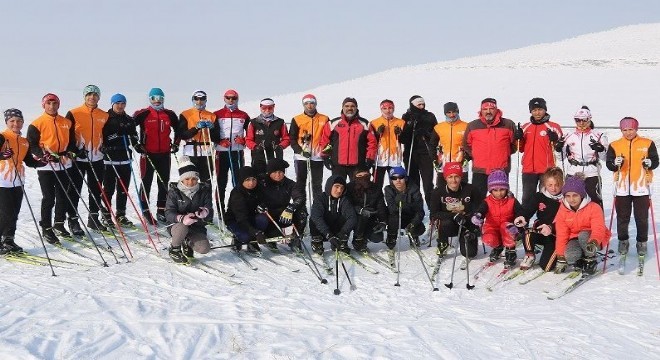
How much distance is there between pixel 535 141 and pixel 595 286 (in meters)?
1.96

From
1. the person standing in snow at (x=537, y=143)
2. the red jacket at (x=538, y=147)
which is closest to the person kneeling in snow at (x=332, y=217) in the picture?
the person standing in snow at (x=537, y=143)

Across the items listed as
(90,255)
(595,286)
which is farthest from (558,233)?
(90,255)

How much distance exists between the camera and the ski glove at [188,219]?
596cm

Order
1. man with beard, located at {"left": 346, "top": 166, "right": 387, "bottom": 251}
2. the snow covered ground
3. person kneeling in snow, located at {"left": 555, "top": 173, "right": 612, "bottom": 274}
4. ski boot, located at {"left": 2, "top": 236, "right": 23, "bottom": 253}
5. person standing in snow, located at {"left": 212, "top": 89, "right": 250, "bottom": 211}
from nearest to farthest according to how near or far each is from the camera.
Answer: the snow covered ground, person kneeling in snow, located at {"left": 555, "top": 173, "right": 612, "bottom": 274}, ski boot, located at {"left": 2, "top": 236, "right": 23, "bottom": 253}, man with beard, located at {"left": 346, "top": 166, "right": 387, "bottom": 251}, person standing in snow, located at {"left": 212, "top": 89, "right": 250, "bottom": 211}

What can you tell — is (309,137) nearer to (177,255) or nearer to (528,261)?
(177,255)

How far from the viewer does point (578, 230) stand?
5.61 m

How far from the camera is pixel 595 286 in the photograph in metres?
5.36

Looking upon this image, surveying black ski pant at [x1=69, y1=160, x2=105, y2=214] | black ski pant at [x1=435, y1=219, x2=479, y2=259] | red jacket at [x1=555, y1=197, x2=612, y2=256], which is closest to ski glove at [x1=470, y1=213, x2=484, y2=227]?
black ski pant at [x1=435, y1=219, x2=479, y2=259]

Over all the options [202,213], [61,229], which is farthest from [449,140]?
[61,229]

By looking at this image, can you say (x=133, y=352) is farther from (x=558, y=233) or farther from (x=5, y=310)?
(x=558, y=233)

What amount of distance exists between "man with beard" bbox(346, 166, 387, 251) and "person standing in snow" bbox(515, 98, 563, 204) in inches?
63.9

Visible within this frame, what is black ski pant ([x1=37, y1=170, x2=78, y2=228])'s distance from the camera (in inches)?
261

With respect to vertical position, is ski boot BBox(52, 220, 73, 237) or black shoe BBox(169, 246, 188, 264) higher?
ski boot BBox(52, 220, 73, 237)

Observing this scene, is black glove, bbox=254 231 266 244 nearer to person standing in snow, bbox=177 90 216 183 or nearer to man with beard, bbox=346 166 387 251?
man with beard, bbox=346 166 387 251
